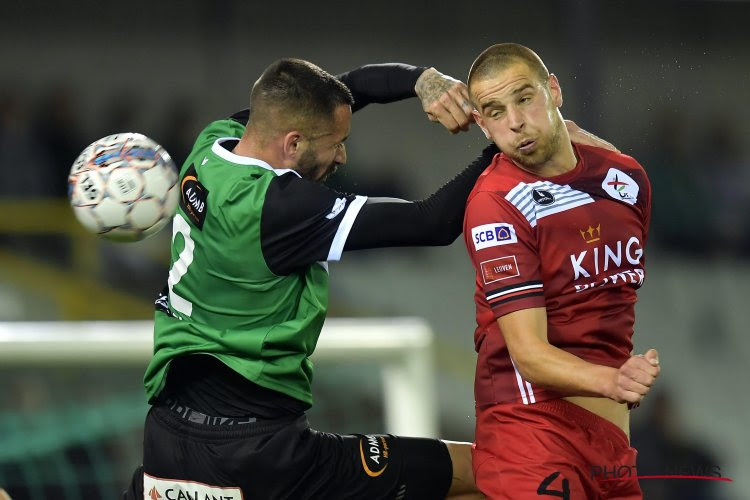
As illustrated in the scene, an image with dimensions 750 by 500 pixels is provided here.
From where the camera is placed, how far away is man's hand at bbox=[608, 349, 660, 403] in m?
2.94

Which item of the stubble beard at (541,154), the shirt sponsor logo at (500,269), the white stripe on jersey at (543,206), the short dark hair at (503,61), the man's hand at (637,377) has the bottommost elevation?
the man's hand at (637,377)

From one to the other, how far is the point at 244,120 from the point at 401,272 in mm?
8718

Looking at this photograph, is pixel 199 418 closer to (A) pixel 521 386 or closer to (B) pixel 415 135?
(A) pixel 521 386

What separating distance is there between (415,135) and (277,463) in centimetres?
937

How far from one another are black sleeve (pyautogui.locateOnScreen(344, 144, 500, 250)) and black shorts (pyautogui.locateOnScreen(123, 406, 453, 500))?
25.5 inches

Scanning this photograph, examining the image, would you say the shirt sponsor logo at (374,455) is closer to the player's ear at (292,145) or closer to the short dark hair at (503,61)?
the player's ear at (292,145)

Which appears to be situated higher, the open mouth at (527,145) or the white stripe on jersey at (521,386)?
the open mouth at (527,145)

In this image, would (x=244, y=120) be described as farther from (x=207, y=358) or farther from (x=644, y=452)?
(x=644, y=452)

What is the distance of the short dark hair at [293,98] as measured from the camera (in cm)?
375

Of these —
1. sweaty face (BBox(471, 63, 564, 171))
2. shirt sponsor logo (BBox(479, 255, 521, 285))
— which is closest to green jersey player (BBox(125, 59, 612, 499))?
sweaty face (BBox(471, 63, 564, 171))

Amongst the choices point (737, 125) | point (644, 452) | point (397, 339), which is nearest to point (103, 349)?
point (397, 339)

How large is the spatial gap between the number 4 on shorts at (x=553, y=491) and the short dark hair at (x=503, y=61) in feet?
3.63

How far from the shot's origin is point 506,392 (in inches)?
137

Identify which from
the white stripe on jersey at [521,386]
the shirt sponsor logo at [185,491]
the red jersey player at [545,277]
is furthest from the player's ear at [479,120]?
the shirt sponsor logo at [185,491]
